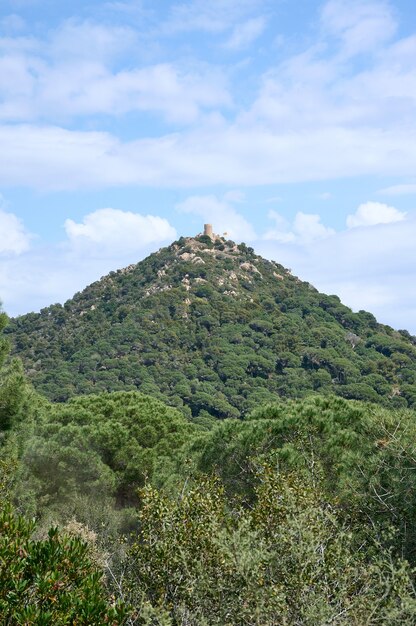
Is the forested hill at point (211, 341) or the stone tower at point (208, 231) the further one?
the stone tower at point (208, 231)

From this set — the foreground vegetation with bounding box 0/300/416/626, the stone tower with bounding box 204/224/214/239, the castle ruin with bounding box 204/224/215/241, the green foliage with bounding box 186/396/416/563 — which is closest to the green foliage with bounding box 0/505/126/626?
the foreground vegetation with bounding box 0/300/416/626

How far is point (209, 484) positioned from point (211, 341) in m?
55.0

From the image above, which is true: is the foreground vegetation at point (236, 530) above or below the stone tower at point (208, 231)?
below

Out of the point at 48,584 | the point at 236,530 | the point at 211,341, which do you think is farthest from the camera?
the point at 211,341

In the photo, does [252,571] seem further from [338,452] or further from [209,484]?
[338,452]

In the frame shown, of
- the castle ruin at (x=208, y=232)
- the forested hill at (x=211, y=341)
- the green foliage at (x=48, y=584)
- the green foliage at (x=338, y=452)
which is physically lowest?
the green foliage at (x=48, y=584)

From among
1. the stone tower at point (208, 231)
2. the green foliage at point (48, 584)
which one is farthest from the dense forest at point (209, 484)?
the stone tower at point (208, 231)

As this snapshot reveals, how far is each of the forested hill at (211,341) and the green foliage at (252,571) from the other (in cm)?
4225

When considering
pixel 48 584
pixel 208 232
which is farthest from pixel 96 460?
pixel 208 232

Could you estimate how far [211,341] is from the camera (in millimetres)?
64312

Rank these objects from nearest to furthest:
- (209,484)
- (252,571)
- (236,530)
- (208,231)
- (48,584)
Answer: (48,584)
(252,571)
(236,530)
(209,484)
(208,231)

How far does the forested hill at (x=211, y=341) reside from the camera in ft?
183

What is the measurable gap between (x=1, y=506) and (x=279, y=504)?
13.2 ft

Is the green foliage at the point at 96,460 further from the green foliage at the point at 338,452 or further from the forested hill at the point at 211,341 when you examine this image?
the forested hill at the point at 211,341
